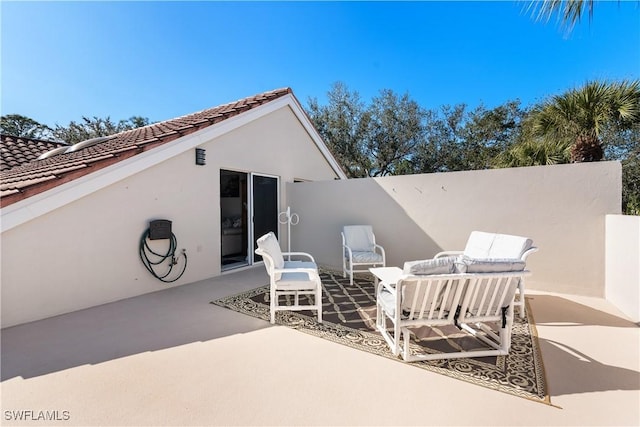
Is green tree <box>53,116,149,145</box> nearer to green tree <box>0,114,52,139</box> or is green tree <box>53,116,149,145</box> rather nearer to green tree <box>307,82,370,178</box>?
green tree <box>0,114,52,139</box>

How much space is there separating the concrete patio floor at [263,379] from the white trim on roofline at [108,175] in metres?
1.66

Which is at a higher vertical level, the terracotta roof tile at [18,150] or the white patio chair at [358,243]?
the terracotta roof tile at [18,150]

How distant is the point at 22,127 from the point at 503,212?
3094 cm

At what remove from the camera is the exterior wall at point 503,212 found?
5020 millimetres

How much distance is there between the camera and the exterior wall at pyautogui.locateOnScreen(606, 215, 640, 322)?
4.01 m

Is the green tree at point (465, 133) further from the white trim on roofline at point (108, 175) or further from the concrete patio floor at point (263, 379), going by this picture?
the concrete patio floor at point (263, 379)

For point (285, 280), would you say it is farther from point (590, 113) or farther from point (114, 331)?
point (590, 113)

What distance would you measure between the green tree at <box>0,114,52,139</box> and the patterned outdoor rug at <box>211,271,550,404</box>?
25.6 m

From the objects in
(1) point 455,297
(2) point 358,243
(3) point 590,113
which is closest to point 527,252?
(1) point 455,297

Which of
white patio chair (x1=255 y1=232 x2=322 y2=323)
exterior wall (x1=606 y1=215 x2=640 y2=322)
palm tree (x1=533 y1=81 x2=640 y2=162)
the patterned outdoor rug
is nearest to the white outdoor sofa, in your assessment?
the patterned outdoor rug

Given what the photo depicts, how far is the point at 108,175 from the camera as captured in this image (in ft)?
15.7

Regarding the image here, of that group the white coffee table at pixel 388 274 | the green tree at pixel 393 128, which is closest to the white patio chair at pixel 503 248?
the white coffee table at pixel 388 274

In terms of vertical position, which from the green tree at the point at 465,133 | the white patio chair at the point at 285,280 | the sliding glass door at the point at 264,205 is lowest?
the white patio chair at the point at 285,280

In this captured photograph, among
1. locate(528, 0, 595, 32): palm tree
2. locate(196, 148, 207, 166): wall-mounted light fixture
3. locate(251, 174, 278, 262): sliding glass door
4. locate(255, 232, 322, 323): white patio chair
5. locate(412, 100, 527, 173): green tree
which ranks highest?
locate(412, 100, 527, 173): green tree
